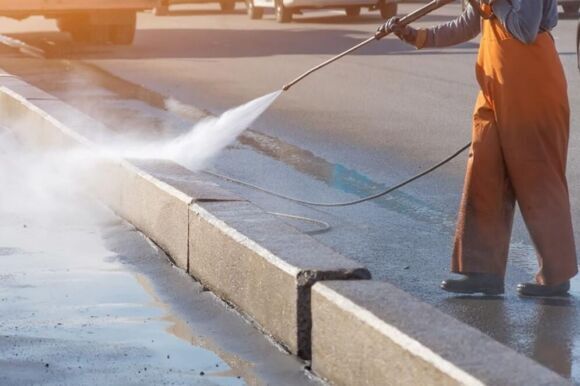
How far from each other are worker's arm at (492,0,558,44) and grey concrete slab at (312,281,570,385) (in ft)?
4.70

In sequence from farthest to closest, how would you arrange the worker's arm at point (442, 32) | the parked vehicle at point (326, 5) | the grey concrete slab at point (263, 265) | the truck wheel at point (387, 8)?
1. the truck wheel at point (387, 8)
2. the parked vehicle at point (326, 5)
3. the worker's arm at point (442, 32)
4. the grey concrete slab at point (263, 265)

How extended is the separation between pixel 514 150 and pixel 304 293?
1360 mm

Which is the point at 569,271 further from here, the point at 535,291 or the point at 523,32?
the point at 523,32

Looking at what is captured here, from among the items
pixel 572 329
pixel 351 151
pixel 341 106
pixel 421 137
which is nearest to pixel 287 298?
pixel 572 329

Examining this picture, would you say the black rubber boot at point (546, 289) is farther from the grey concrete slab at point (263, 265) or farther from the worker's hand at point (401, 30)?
the worker's hand at point (401, 30)

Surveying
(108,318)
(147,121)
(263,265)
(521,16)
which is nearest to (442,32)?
(521,16)

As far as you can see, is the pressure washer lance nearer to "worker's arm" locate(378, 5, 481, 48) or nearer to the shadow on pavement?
"worker's arm" locate(378, 5, 481, 48)

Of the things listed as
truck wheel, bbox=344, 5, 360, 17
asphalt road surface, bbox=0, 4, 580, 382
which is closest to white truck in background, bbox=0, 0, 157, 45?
asphalt road surface, bbox=0, 4, 580, 382

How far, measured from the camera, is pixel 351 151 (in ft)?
37.7

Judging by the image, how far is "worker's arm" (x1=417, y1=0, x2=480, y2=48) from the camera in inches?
254

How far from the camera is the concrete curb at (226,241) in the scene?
5.32 meters

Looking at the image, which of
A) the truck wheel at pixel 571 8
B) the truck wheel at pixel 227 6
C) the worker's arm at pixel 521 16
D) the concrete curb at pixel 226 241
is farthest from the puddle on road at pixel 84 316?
the truck wheel at pixel 227 6

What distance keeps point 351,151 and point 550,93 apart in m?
5.40

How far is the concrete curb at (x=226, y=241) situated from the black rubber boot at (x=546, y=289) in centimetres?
103
